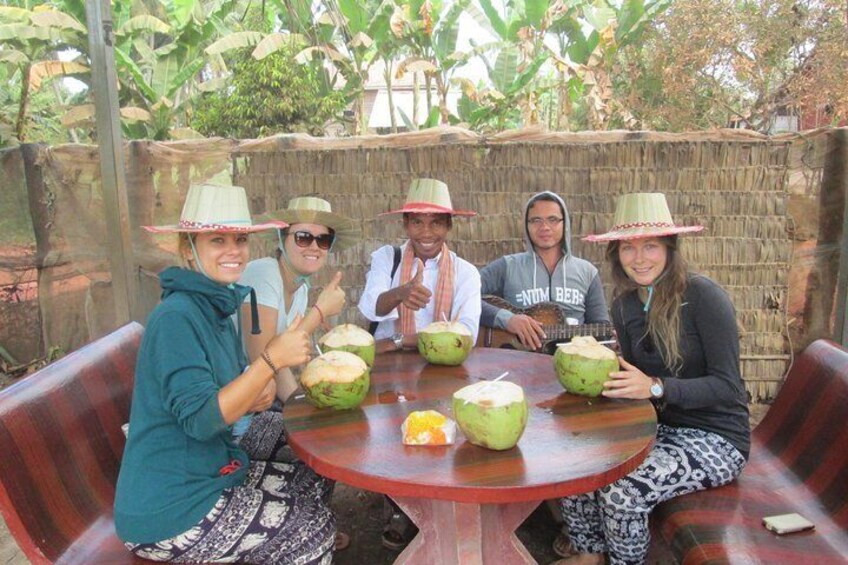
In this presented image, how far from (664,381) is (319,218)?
1.61m

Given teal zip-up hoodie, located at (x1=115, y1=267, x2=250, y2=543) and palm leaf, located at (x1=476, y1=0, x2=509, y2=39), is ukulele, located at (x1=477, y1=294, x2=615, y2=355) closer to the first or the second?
teal zip-up hoodie, located at (x1=115, y1=267, x2=250, y2=543)

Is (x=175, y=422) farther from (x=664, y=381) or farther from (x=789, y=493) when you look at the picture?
(x=789, y=493)

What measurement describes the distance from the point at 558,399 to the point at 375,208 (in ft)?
9.85

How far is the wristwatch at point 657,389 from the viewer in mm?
2162

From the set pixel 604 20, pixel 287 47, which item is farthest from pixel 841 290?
pixel 287 47

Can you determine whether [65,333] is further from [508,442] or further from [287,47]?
[287,47]

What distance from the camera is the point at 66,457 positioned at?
2.06 metres

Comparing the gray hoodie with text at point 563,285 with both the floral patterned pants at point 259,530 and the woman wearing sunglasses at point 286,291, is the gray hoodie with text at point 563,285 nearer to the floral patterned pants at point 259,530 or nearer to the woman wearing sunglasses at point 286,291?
the woman wearing sunglasses at point 286,291

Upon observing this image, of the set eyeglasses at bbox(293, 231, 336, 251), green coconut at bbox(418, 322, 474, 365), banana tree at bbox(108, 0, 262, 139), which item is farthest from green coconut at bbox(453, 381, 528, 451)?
banana tree at bbox(108, 0, 262, 139)

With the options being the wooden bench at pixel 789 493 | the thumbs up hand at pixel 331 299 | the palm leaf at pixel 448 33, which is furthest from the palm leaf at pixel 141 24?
the wooden bench at pixel 789 493

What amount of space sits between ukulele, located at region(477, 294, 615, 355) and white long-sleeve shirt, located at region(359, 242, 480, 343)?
1.07ft

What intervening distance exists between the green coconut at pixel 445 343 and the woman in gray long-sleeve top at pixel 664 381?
2.03ft

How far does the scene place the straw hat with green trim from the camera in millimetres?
2855

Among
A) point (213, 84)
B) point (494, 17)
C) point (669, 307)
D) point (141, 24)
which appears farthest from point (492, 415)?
point (213, 84)
